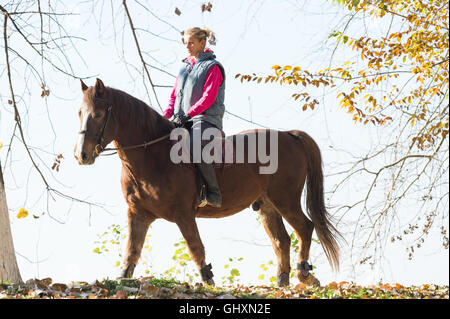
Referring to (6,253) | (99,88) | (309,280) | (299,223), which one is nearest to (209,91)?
(99,88)

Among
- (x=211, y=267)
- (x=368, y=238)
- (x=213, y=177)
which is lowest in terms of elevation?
(x=211, y=267)

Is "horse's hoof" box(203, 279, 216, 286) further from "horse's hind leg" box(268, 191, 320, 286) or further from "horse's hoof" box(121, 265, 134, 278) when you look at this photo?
"horse's hind leg" box(268, 191, 320, 286)

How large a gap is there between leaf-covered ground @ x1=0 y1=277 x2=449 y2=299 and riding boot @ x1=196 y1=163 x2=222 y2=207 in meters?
0.96

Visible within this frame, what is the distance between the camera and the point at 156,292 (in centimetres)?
507

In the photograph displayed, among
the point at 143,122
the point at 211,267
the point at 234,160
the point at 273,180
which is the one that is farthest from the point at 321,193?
the point at 143,122

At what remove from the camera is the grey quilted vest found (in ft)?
19.9

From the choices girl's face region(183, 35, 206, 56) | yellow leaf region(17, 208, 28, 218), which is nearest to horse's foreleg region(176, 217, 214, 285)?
girl's face region(183, 35, 206, 56)

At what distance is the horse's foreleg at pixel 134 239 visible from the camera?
19.5 feet

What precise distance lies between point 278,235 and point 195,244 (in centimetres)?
176

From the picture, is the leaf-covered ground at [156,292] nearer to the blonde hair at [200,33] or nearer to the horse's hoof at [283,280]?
the horse's hoof at [283,280]
